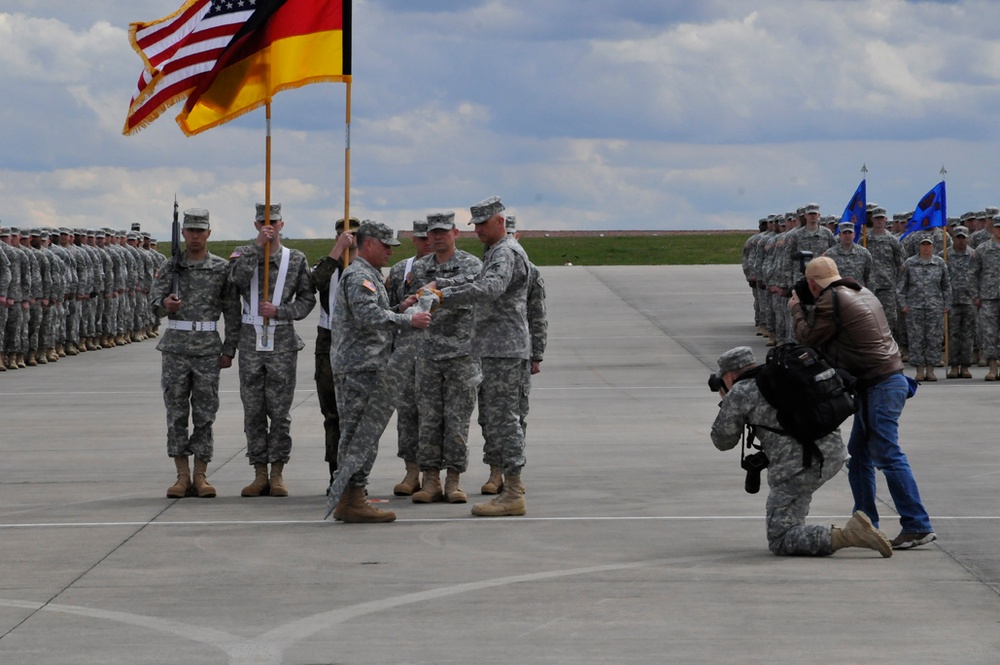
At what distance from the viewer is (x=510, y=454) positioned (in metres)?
10.7

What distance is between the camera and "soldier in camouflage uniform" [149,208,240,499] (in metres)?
11.8

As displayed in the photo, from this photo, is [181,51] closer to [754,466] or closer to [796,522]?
[754,466]

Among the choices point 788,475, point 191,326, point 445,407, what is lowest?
point 788,475

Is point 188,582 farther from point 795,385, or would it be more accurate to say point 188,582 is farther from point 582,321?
point 582,321

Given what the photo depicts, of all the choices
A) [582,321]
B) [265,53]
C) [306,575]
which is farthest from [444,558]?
[582,321]

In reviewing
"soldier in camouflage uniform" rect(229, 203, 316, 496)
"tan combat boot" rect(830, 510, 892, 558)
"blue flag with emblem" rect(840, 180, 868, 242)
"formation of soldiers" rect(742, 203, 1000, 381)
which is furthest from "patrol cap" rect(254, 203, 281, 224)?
"blue flag with emblem" rect(840, 180, 868, 242)

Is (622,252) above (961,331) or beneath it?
above

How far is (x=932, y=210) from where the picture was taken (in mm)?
24000

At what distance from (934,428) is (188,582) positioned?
9.78m

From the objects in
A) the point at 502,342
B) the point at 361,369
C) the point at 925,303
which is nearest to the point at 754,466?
the point at 502,342

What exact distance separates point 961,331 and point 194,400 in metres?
14.5

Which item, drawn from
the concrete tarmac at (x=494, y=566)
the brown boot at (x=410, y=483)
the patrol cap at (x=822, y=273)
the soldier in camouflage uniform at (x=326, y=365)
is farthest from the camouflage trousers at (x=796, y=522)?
the soldier in camouflage uniform at (x=326, y=365)

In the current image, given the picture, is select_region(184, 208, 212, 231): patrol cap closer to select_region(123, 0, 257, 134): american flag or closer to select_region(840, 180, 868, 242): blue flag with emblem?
select_region(123, 0, 257, 134): american flag

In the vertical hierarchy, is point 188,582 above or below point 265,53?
below
